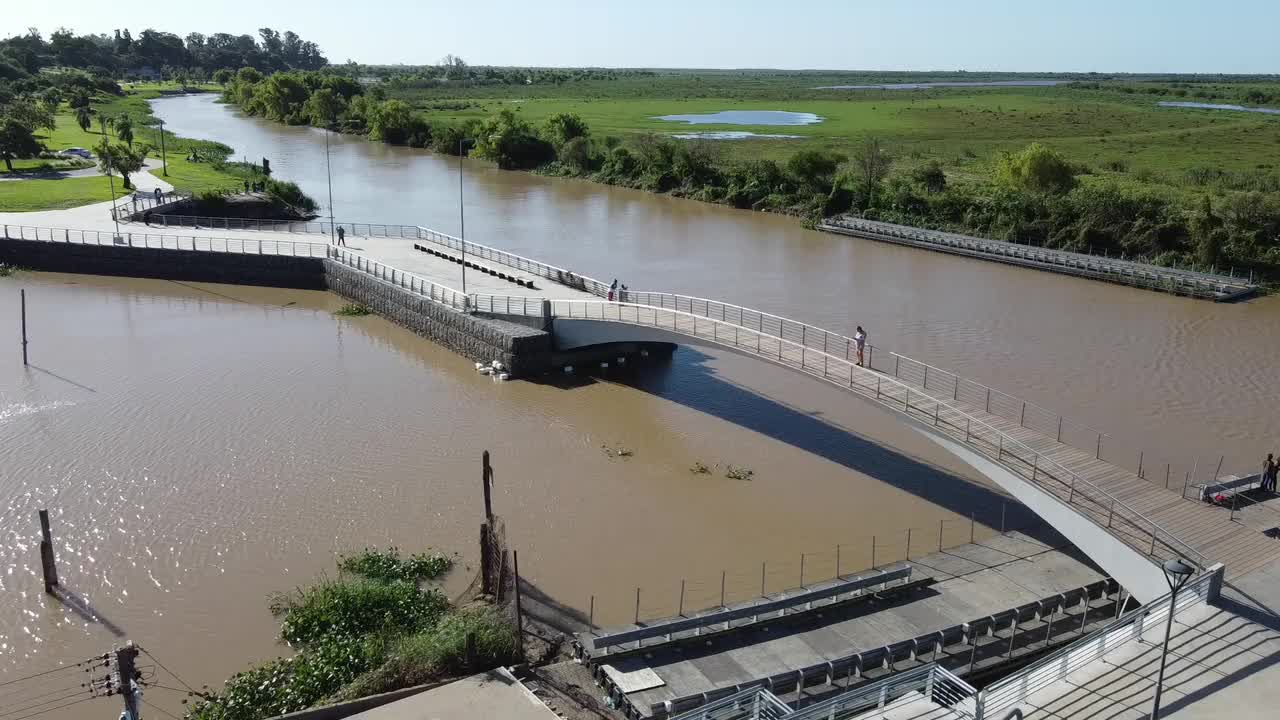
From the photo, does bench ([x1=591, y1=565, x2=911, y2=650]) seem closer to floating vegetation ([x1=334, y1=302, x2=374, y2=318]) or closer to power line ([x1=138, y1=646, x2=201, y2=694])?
power line ([x1=138, y1=646, x2=201, y2=694])

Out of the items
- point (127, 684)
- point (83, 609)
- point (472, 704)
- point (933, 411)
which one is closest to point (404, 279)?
point (83, 609)

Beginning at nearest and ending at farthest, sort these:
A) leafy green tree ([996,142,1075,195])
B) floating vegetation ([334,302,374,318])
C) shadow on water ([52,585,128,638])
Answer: shadow on water ([52,585,128,638]) < floating vegetation ([334,302,374,318]) < leafy green tree ([996,142,1075,195])

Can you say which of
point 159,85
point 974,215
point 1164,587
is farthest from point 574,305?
point 159,85

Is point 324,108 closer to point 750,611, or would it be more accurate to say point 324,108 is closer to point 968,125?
point 968,125

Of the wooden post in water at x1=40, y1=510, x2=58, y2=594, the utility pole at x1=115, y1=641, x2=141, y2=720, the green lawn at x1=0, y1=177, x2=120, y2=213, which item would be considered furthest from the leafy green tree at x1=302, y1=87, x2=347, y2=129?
the utility pole at x1=115, y1=641, x2=141, y2=720

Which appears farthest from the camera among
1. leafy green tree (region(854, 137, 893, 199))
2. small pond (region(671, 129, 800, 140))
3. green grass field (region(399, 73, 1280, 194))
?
small pond (region(671, 129, 800, 140))

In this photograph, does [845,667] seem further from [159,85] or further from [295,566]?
[159,85]
